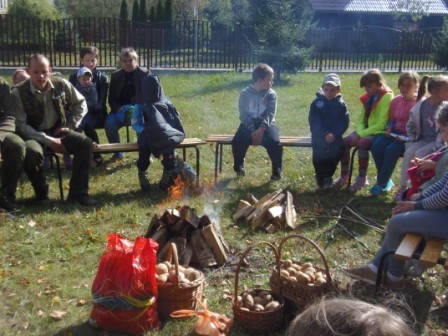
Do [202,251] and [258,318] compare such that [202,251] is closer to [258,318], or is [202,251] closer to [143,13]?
[258,318]

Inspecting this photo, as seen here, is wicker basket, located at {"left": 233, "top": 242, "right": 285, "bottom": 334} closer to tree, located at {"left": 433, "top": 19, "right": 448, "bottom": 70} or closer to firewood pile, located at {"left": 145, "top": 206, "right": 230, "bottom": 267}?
firewood pile, located at {"left": 145, "top": 206, "right": 230, "bottom": 267}

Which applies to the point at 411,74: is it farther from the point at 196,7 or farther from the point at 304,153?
the point at 196,7

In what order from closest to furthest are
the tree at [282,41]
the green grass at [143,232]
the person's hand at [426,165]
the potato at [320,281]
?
the potato at [320,281] < the green grass at [143,232] < the person's hand at [426,165] < the tree at [282,41]

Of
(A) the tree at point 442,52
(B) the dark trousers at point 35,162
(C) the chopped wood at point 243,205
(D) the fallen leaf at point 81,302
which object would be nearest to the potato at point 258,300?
(D) the fallen leaf at point 81,302

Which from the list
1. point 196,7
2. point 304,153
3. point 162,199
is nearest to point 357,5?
point 196,7

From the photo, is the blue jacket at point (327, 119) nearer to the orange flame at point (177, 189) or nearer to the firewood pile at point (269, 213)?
the firewood pile at point (269, 213)

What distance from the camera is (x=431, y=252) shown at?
3.75 m

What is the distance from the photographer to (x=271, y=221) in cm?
554

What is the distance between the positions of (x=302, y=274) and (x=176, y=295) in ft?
2.96

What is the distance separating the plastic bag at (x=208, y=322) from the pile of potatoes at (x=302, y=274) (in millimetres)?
529

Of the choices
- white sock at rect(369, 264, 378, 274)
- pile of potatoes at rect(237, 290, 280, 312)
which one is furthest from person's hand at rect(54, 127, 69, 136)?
white sock at rect(369, 264, 378, 274)

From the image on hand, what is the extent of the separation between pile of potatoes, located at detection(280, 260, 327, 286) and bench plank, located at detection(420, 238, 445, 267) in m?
0.70

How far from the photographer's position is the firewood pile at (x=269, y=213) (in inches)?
215

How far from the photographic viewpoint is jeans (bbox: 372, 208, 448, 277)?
3.91 metres
